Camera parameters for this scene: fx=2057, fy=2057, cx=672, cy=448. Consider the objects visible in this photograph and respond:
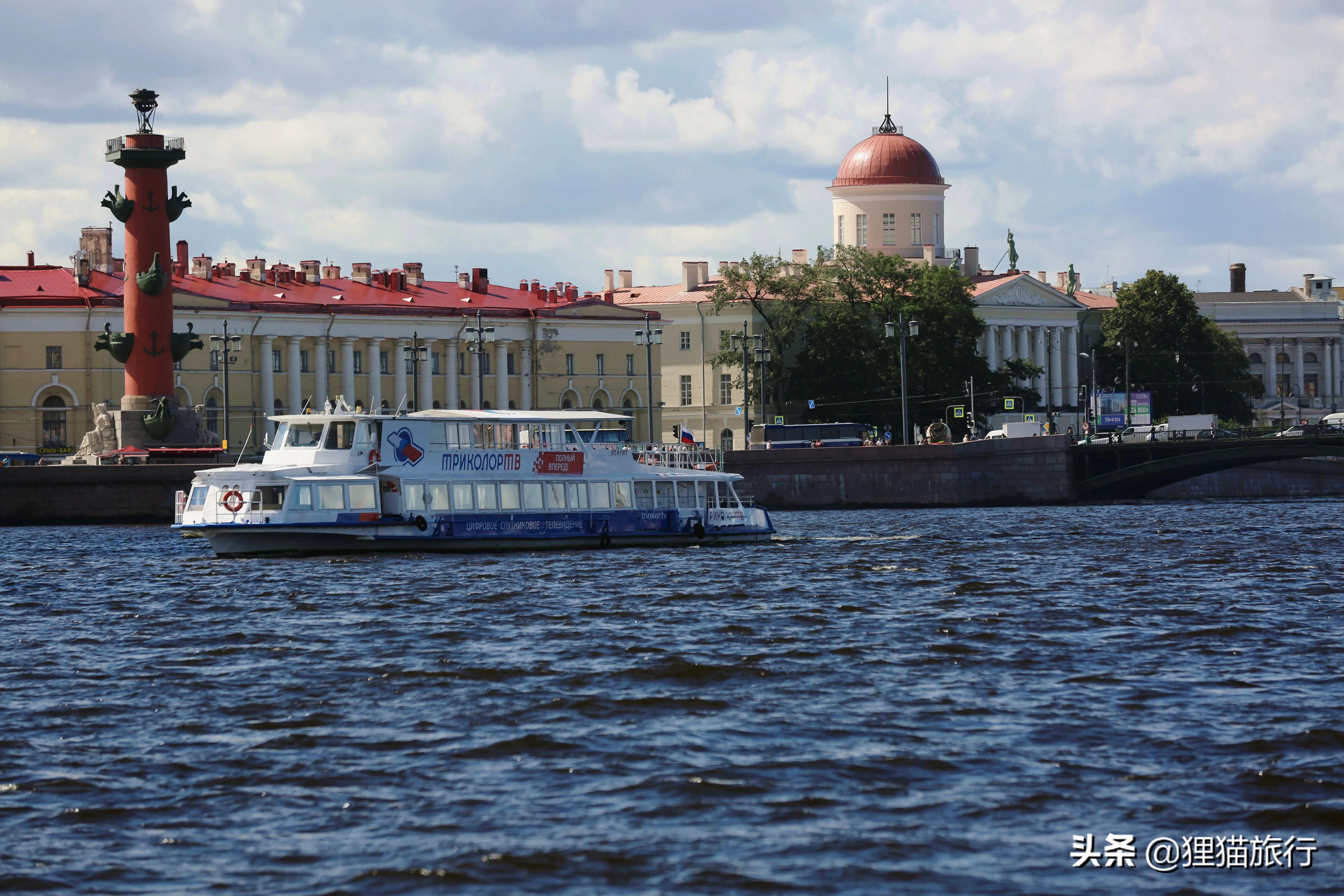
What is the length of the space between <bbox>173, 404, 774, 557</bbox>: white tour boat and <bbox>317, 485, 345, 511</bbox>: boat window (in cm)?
2

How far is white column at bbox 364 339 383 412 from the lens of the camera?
87938mm

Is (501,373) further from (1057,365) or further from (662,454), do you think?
(662,454)

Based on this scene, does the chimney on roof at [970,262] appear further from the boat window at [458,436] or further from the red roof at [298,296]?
the boat window at [458,436]

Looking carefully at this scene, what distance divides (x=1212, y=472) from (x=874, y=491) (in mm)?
13732

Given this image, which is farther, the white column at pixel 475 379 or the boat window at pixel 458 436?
the white column at pixel 475 379

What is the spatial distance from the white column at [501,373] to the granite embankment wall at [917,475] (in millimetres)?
26274

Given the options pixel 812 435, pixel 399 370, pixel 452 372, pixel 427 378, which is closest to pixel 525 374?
pixel 452 372

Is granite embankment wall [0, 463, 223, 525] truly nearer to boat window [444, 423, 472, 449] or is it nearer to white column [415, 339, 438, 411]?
boat window [444, 423, 472, 449]

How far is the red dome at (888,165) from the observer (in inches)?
4104

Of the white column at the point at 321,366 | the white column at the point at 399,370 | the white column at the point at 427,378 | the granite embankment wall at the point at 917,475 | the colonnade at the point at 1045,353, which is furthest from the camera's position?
the colonnade at the point at 1045,353

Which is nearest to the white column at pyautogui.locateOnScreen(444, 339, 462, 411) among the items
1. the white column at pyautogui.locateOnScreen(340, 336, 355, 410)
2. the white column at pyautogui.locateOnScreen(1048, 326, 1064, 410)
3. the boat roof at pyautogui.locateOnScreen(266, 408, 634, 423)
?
the white column at pyautogui.locateOnScreen(340, 336, 355, 410)

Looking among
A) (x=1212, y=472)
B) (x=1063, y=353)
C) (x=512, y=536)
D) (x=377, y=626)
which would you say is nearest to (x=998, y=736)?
(x=377, y=626)

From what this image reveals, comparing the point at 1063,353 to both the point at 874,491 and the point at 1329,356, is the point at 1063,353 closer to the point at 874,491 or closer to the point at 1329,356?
the point at 1329,356

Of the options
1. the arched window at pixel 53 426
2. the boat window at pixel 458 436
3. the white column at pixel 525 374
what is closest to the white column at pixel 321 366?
the white column at pixel 525 374
